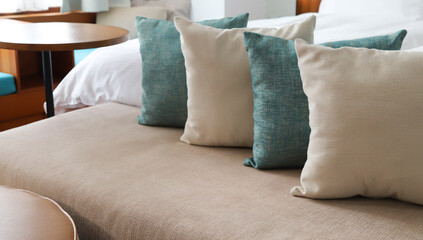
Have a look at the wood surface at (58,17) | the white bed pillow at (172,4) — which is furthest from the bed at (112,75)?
the white bed pillow at (172,4)

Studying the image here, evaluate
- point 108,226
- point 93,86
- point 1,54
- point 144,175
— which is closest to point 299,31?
point 144,175

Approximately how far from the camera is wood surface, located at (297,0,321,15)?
4064mm

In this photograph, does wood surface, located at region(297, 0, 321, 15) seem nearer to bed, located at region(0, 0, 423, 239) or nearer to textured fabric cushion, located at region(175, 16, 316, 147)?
bed, located at region(0, 0, 423, 239)

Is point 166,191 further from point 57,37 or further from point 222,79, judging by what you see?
point 57,37

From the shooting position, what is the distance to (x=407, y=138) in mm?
1152

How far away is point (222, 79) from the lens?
1.55 metres

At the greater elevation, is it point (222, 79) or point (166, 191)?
point (222, 79)

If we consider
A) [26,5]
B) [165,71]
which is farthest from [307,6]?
[165,71]

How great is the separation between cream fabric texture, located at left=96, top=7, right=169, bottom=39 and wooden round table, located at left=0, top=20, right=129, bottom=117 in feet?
4.16

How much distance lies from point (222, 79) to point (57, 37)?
2.95 ft

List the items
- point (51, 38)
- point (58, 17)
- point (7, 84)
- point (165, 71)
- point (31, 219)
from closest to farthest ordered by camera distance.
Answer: point (31, 219), point (165, 71), point (51, 38), point (7, 84), point (58, 17)

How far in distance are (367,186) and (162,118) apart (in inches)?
31.9

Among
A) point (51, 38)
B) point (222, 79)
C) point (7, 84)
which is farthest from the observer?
point (7, 84)

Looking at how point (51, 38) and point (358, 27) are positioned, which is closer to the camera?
point (51, 38)
